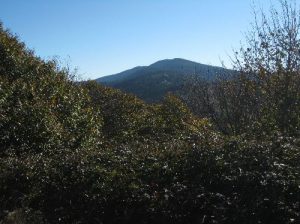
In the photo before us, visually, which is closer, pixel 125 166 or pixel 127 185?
pixel 127 185

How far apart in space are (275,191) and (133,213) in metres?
1.82

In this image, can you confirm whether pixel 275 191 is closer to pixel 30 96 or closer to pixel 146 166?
pixel 146 166

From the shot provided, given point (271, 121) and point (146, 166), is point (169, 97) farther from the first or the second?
point (146, 166)

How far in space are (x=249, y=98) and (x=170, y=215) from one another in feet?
25.0

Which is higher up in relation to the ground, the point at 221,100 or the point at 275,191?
the point at 221,100

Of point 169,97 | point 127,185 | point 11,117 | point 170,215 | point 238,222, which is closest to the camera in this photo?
point 238,222

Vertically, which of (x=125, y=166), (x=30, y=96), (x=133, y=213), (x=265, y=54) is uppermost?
(x=265, y=54)

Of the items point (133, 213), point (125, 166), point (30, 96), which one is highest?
point (30, 96)

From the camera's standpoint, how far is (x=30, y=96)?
12391 millimetres

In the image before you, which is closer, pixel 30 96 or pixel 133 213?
pixel 133 213

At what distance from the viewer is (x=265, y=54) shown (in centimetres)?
1204

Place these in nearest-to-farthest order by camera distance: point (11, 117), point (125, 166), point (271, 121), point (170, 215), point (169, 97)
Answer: point (170, 215), point (125, 166), point (11, 117), point (271, 121), point (169, 97)

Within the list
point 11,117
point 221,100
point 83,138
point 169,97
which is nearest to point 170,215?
point 11,117

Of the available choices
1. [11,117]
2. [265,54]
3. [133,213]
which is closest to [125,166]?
[133,213]
